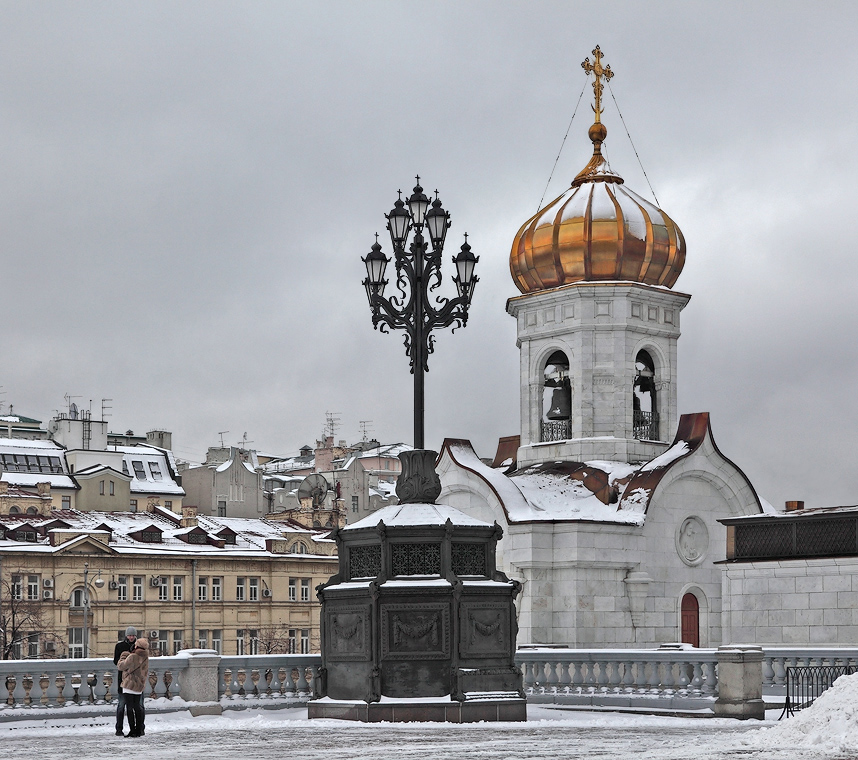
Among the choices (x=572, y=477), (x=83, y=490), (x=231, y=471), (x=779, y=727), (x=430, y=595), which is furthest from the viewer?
(x=231, y=471)

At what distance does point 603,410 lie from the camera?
33.1m

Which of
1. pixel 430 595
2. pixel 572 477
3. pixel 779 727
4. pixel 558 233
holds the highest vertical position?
pixel 558 233

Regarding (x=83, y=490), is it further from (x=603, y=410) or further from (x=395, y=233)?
(x=395, y=233)

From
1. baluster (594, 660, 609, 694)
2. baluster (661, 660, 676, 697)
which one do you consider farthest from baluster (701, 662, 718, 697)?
baluster (594, 660, 609, 694)

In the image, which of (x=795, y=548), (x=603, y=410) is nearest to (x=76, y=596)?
(x=603, y=410)

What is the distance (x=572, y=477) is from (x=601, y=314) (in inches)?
140

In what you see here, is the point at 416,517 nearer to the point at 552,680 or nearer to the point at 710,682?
the point at 710,682

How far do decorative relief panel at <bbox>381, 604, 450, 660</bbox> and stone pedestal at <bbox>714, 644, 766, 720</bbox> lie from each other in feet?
12.0

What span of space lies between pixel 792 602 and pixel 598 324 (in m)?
8.26

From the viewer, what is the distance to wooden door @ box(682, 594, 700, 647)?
32.4 meters

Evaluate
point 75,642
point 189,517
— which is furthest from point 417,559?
point 189,517

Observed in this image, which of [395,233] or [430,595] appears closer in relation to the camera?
[430,595]

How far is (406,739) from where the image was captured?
589 inches

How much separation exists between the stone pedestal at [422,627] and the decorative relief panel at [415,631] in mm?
11
